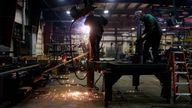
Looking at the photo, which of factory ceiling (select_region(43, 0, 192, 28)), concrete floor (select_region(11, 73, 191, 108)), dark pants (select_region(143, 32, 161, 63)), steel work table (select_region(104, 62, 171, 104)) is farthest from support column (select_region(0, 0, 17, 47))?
dark pants (select_region(143, 32, 161, 63))

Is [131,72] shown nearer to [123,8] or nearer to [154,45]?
[154,45]

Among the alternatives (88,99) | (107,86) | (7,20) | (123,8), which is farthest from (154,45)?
(123,8)

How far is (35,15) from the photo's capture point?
58.2ft

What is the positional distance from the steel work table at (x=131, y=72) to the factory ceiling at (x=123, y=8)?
14.1ft

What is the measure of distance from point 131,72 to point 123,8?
14.7 metres

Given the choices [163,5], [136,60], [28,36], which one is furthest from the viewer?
[163,5]

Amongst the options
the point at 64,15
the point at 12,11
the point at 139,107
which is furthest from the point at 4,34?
the point at 64,15

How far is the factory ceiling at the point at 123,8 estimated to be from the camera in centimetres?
1648

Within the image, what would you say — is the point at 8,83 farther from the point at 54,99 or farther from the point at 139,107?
the point at 139,107

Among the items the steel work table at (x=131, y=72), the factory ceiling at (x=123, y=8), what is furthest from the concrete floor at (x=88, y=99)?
the factory ceiling at (x=123, y=8)

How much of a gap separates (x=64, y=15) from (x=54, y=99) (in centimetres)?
1659

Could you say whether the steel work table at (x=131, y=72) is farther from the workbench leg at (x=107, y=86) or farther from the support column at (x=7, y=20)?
the support column at (x=7, y=20)

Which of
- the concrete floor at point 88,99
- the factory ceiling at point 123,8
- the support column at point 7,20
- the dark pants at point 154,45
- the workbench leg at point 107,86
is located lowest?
the concrete floor at point 88,99

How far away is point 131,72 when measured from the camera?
7.68 m
